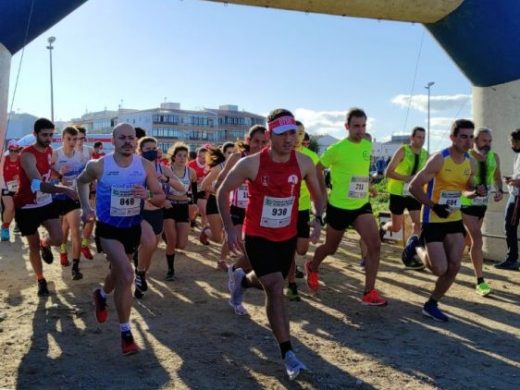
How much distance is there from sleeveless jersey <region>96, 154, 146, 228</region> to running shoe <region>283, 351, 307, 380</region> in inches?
76.0

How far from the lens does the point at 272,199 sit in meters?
4.24

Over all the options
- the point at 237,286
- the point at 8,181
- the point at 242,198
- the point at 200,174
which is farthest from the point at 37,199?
the point at 200,174

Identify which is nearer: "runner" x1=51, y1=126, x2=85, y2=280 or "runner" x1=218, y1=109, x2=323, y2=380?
"runner" x1=218, y1=109, x2=323, y2=380

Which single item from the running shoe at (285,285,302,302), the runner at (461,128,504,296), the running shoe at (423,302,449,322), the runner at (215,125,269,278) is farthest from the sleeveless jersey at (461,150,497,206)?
the runner at (215,125,269,278)

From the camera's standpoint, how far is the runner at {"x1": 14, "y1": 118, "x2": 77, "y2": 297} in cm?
631

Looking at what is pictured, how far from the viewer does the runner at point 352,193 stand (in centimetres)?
597

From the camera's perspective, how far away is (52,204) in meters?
6.69

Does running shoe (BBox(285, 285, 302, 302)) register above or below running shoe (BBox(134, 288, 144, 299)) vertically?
above

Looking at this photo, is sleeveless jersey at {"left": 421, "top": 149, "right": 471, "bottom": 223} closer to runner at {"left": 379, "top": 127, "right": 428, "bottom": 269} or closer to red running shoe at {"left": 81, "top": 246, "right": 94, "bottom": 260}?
runner at {"left": 379, "top": 127, "right": 428, "bottom": 269}

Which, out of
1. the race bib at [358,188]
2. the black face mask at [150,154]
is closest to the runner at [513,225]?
the race bib at [358,188]

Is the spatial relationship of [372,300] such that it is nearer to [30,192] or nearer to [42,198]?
[42,198]

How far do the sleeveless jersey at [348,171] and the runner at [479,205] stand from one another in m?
1.42

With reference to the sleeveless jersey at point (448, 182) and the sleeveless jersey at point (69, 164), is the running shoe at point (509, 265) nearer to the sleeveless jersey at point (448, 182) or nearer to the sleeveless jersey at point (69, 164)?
the sleeveless jersey at point (448, 182)

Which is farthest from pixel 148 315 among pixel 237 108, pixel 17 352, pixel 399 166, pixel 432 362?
pixel 237 108
